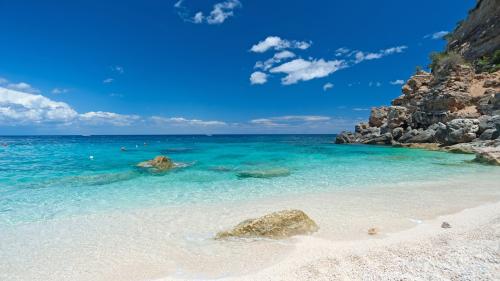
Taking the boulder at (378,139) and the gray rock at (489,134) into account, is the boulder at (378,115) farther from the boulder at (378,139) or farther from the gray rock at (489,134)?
the gray rock at (489,134)

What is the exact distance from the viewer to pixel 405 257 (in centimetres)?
484

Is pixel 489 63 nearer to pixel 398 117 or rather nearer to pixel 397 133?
pixel 398 117

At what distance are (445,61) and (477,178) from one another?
125 feet

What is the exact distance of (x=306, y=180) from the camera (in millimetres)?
13945

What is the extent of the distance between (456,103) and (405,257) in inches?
1558

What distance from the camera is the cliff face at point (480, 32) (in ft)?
144

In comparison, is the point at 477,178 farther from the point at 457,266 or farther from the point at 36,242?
the point at 36,242

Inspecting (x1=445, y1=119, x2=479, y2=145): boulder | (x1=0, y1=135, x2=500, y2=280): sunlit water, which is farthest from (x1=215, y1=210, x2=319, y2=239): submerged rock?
(x1=445, y1=119, x2=479, y2=145): boulder

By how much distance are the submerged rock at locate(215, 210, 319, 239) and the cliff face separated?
53507 millimetres

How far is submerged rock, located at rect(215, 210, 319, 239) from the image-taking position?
6.36m

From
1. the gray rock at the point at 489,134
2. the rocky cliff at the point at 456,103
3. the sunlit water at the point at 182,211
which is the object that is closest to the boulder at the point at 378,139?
the rocky cliff at the point at 456,103

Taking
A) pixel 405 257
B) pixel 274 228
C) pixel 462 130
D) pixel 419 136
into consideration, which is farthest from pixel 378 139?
pixel 405 257

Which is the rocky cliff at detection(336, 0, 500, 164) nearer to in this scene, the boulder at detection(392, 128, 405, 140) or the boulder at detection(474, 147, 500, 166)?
the boulder at detection(392, 128, 405, 140)

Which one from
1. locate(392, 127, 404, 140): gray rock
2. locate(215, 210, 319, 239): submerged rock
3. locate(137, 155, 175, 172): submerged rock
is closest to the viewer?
locate(215, 210, 319, 239): submerged rock
